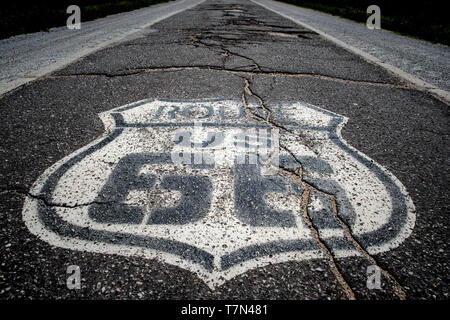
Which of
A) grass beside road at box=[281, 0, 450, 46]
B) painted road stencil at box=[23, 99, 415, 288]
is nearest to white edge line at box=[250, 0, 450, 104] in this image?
painted road stencil at box=[23, 99, 415, 288]

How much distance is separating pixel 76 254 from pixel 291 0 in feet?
88.6

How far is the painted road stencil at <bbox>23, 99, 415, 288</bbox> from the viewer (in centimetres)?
113

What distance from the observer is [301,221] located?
1.27 m

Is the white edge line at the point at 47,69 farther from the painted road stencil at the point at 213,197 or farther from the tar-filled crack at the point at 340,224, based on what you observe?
the tar-filled crack at the point at 340,224

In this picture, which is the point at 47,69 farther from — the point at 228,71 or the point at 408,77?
the point at 408,77

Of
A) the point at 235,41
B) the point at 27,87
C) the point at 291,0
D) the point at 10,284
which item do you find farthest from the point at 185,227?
the point at 291,0

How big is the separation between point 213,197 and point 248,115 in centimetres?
111

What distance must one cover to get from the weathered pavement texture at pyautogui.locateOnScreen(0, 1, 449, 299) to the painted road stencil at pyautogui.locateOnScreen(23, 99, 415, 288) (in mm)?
60

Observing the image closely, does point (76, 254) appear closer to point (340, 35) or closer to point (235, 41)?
point (235, 41)

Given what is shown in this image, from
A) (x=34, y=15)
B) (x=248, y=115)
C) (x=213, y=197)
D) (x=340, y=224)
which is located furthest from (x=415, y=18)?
(x=34, y=15)

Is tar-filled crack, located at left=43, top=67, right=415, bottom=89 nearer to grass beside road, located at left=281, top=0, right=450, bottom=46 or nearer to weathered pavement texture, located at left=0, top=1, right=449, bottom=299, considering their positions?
weathered pavement texture, located at left=0, top=1, right=449, bottom=299

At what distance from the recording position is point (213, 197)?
4.60 feet

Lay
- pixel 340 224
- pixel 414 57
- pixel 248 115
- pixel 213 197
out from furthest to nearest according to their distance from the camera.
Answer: pixel 414 57
pixel 248 115
pixel 213 197
pixel 340 224

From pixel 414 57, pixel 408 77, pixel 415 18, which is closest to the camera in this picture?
pixel 408 77
